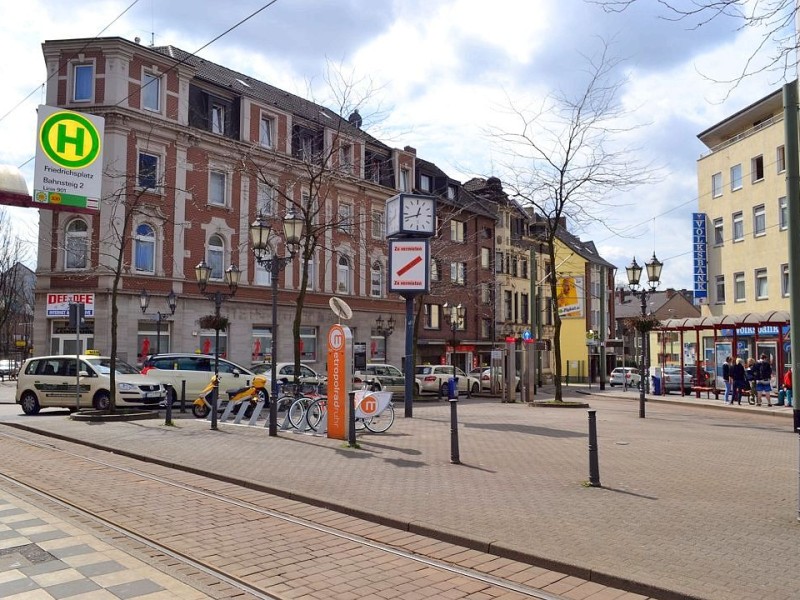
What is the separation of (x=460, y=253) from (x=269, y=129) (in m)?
19.2

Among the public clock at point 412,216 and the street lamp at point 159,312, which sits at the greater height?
the public clock at point 412,216

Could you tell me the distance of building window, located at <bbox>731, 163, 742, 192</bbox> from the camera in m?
38.1

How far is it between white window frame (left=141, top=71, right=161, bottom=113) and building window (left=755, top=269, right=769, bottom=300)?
31.3 m

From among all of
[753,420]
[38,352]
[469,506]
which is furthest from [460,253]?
[469,506]

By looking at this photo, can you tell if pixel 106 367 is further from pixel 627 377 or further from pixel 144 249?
pixel 627 377

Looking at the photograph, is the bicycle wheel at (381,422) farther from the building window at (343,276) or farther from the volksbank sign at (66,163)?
the building window at (343,276)

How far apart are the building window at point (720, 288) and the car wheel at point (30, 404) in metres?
34.8

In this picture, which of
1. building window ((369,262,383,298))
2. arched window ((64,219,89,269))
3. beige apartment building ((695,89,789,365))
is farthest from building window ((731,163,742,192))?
arched window ((64,219,89,269))

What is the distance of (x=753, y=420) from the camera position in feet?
64.9

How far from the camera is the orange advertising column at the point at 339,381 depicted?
525 inches

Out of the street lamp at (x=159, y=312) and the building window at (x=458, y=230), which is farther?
the building window at (x=458, y=230)

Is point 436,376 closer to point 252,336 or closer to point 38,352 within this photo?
point 252,336

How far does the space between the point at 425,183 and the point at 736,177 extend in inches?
861

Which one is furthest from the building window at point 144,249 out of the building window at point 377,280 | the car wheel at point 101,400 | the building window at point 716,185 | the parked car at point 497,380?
the building window at point 716,185
